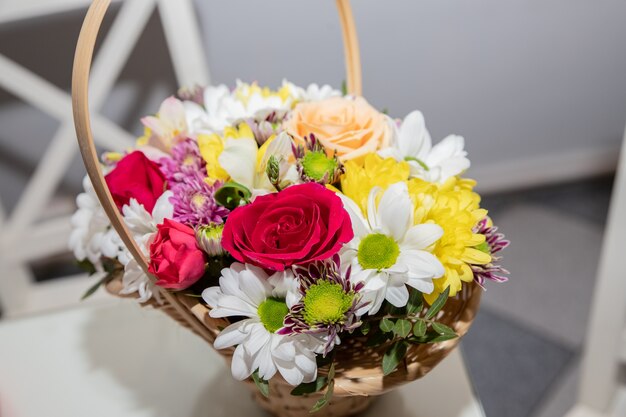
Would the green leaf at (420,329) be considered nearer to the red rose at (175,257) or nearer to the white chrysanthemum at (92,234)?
the red rose at (175,257)

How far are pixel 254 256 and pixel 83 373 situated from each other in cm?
41

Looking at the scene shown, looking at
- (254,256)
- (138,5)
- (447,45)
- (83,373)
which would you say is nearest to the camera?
(254,256)

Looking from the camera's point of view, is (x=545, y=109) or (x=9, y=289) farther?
(x=545, y=109)

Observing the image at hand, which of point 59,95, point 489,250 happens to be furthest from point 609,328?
point 59,95

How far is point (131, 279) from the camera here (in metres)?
0.62

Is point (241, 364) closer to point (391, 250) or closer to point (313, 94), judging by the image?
point (391, 250)

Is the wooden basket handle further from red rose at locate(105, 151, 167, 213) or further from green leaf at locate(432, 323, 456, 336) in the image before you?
green leaf at locate(432, 323, 456, 336)

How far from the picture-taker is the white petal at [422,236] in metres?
0.54

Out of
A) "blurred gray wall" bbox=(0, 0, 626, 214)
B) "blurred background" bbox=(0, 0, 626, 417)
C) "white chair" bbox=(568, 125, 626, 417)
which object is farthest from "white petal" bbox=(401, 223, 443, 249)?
"blurred gray wall" bbox=(0, 0, 626, 214)

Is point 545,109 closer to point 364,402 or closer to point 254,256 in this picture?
point 364,402

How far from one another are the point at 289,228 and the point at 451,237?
144mm

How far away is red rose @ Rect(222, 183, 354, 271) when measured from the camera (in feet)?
1.71

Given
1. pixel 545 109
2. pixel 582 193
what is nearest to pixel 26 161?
pixel 545 109

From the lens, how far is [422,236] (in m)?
0.54
